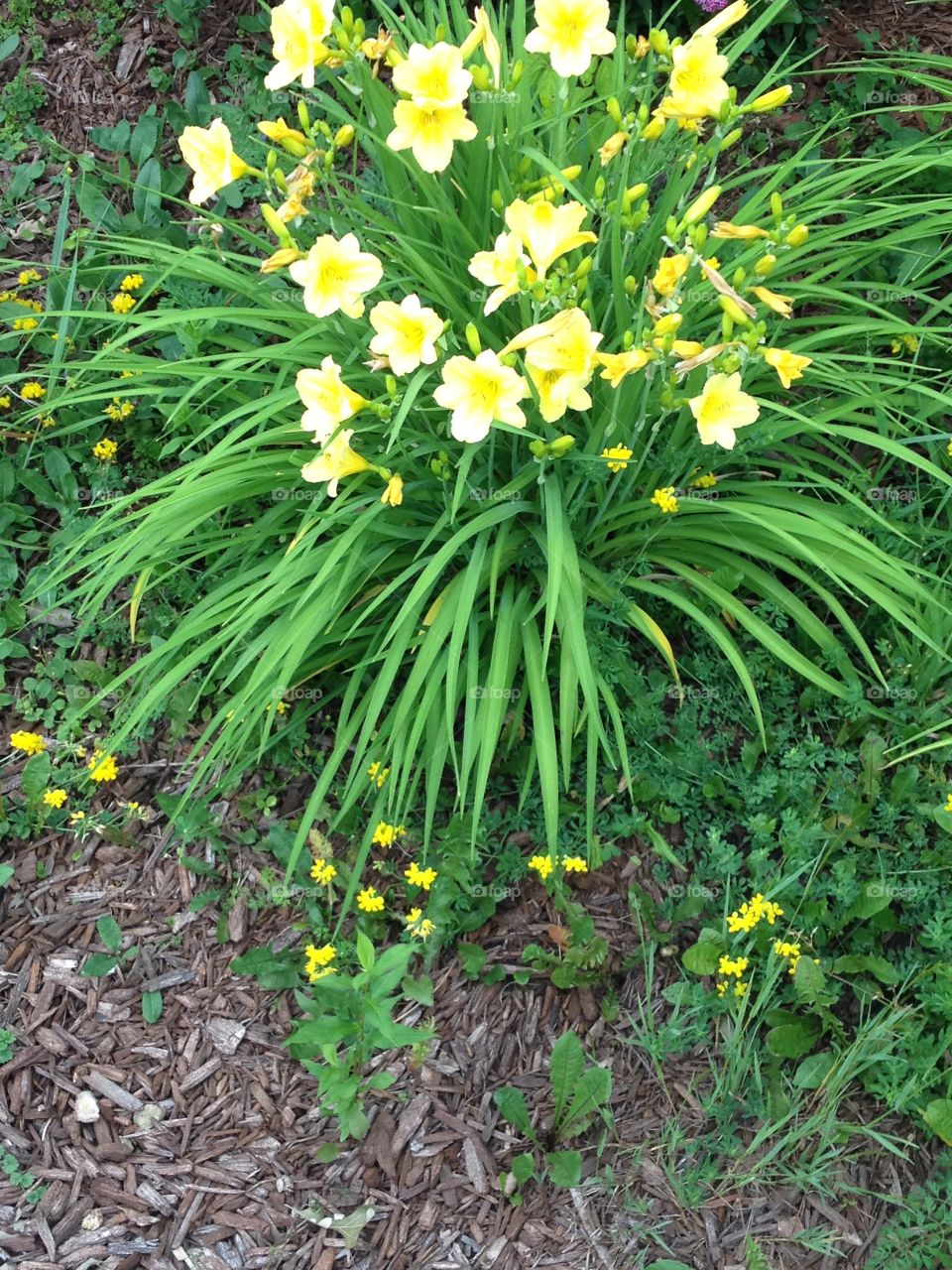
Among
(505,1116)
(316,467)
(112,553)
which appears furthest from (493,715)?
(112,553)

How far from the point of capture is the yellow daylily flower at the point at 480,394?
69.8 inches

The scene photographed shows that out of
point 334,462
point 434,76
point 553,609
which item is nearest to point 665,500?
point 553,609

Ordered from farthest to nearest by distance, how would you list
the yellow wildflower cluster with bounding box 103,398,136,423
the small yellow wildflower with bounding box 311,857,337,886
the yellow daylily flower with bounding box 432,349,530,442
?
the yellow wildflower cluster with bounding box 103,398,136,423 < the small yellow wildflower with bounding box 311,857,337,886 < the yellow daylily flower with bounding box 432,349,530,442

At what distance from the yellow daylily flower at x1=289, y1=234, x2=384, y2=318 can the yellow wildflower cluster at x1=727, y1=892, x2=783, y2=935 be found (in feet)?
4.68

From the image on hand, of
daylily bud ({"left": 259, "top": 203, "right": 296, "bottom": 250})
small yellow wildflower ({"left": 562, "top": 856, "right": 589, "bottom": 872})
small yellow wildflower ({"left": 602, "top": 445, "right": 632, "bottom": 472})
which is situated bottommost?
small yellow wildflower ({"left": 562, "top": 856, "right": 589, "bottom": 872})

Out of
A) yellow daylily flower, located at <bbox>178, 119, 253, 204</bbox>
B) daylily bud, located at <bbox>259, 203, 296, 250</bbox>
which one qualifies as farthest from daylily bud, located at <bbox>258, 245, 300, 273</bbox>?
yellow daylily flower, located at <bbox>178, 119, 253, 204</bbox>

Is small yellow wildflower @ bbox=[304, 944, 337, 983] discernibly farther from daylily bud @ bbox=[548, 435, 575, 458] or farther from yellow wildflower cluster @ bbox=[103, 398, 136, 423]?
yellow wildflower cluster @ bbox=[103, 398, 136, 423]

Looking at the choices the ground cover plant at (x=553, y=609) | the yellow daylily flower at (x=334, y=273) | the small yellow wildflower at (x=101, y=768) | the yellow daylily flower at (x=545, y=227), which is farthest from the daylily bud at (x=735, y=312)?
the small yellow wildflower at (x=101, y=768)

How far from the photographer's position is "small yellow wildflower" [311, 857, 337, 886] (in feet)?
7.49

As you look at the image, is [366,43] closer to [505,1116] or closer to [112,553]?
[112,553]

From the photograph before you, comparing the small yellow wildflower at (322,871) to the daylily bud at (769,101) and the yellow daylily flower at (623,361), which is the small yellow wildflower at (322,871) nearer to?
the yellow daylily flower at (623,361)

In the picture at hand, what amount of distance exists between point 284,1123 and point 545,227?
1863 mm

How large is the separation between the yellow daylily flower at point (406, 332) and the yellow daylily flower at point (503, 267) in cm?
→ 11

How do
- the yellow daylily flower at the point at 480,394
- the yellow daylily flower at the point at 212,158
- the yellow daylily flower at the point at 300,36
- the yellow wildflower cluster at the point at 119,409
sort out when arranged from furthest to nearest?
the yellow wildflower cluster at the point at 119,409 < the yellow daylily flower at the point at 212,158 < the yellow daylily flower at the point at 300,36 < the yellow daylily flower at the point at 480,394
